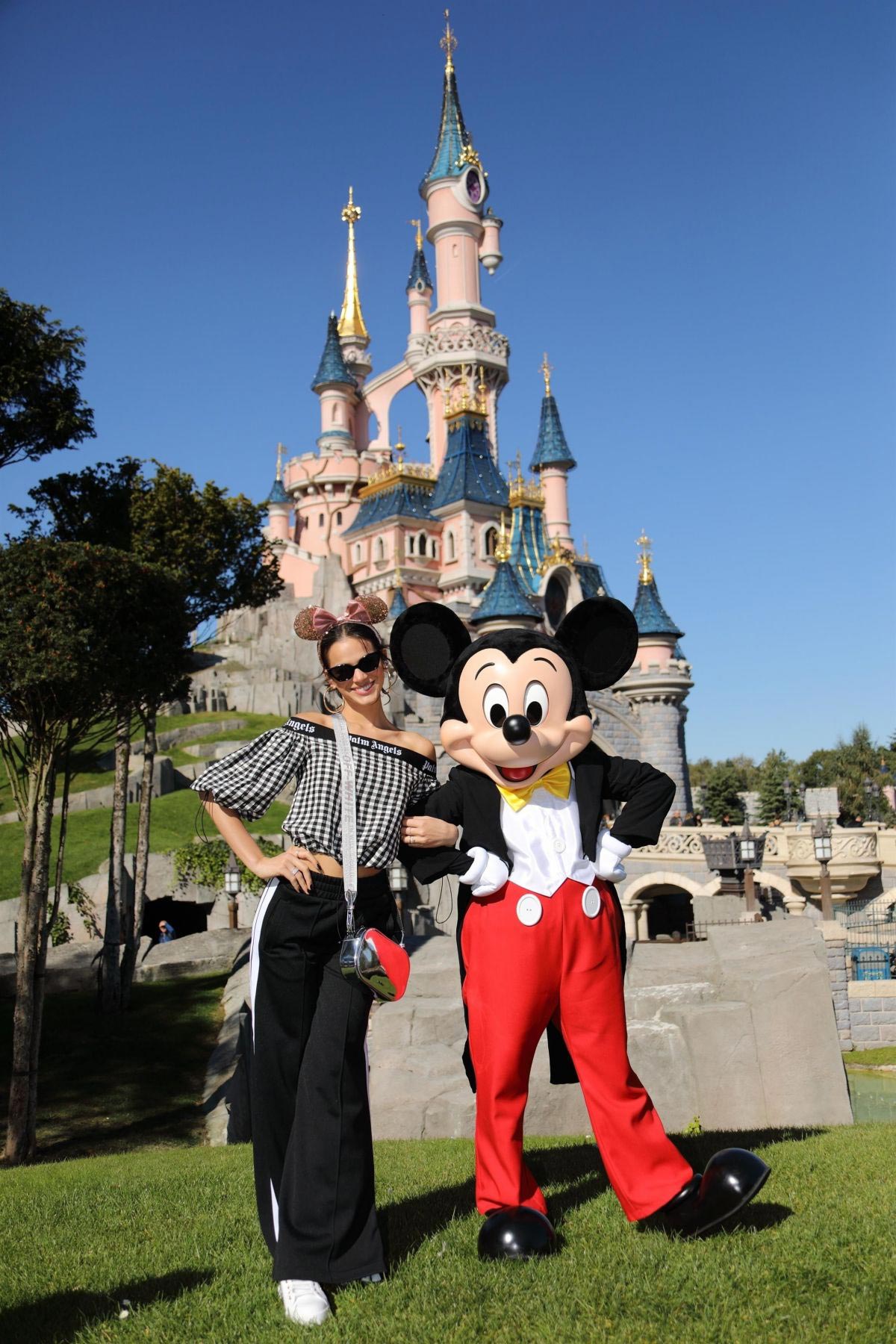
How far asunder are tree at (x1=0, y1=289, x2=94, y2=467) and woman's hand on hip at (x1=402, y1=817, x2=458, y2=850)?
8846 millimetres

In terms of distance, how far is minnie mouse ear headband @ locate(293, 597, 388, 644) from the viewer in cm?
401

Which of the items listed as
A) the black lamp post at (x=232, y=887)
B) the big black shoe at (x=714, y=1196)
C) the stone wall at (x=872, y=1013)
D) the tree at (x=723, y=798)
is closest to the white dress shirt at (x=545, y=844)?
the big black shoe at (x=714, y=1196)

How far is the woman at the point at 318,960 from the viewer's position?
10.9 ft

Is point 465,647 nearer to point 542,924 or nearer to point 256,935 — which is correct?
point 542,924

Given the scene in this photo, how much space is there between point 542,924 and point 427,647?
115 centimetres

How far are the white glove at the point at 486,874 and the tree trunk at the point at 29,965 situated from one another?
21.1 ft

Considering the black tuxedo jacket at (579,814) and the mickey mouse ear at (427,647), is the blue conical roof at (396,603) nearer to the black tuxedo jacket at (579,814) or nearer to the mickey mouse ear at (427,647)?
the mickey mouse ear at (427,647)

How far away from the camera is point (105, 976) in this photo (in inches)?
512

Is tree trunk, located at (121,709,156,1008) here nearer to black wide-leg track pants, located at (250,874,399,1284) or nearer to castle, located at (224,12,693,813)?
black wide-leg track pants, located at (250,874,399,1284)

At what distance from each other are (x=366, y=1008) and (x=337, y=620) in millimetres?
1343

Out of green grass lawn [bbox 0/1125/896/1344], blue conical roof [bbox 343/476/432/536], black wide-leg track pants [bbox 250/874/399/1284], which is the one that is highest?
blue conical roof [bbox 343/476/432/536]

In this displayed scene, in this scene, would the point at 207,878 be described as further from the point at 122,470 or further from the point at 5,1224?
the point at 5,1224

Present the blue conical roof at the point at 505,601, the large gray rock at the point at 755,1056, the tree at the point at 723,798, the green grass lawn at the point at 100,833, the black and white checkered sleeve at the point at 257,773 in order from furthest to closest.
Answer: the tree at the point at 723,798
the blue conical roof at the point at 505,601
the green grass lawn at the point at 100,833
the large gray rock at the point at 755,1056
the black and white checkered sleeve at the point at 257,773

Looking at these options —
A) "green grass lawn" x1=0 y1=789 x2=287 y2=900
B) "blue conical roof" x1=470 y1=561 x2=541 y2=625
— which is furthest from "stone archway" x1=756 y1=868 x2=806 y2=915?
"green grass lawn" x1=0 y1=789 x2=287 y2=900
